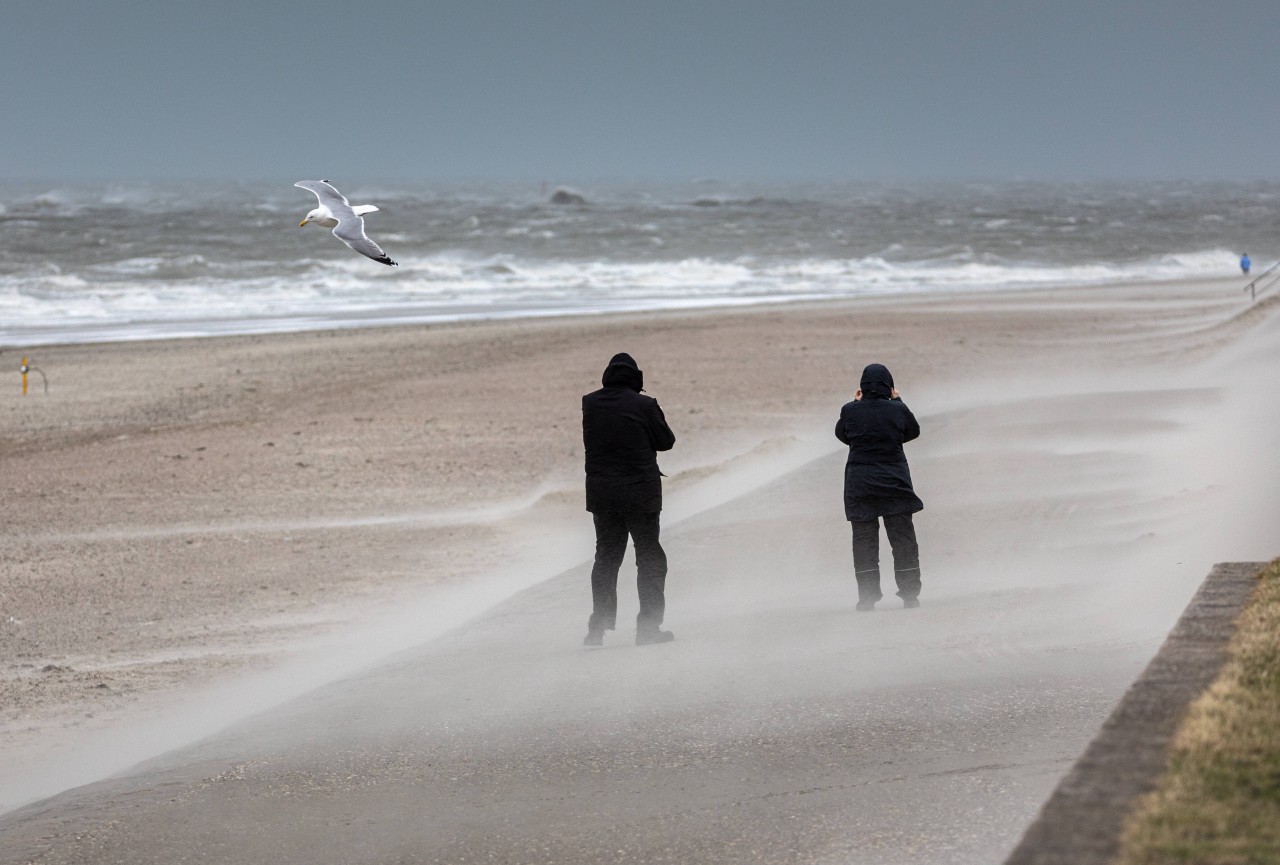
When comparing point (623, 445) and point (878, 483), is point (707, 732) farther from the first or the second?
point (878, 483)

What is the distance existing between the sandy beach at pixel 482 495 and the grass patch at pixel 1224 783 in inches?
41.6

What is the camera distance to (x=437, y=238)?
210ft

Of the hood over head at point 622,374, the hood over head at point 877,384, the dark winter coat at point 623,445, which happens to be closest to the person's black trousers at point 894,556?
the hood over head at point 877,384

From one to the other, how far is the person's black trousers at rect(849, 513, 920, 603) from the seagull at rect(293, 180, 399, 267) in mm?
3140

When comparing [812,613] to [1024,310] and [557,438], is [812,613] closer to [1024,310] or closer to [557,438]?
[557,438]

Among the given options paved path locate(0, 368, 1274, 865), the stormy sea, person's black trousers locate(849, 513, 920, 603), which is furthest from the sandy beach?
the stormy sea

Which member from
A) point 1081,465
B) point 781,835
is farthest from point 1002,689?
point 1081,465

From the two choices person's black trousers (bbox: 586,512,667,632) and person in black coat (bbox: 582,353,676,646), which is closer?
person in black coat (bbox: 582,353,676,646)

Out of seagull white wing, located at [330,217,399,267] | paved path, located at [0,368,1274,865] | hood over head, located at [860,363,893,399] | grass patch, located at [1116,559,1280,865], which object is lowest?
paved path, located at [0,368,1274,865]

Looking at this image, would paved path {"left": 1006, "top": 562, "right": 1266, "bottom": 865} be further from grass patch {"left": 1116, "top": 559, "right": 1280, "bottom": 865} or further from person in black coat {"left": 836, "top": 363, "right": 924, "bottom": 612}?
person in black coat {"left": 836, "top": 363, "right": 924, "bottom": 612}

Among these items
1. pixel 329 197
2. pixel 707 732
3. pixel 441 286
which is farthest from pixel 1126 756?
pixel 441 286

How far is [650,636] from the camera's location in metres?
7.95

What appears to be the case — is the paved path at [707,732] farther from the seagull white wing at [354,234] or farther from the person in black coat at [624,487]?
the seagull white wing at [354,234]

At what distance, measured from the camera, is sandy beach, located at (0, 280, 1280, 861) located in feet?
27.9
